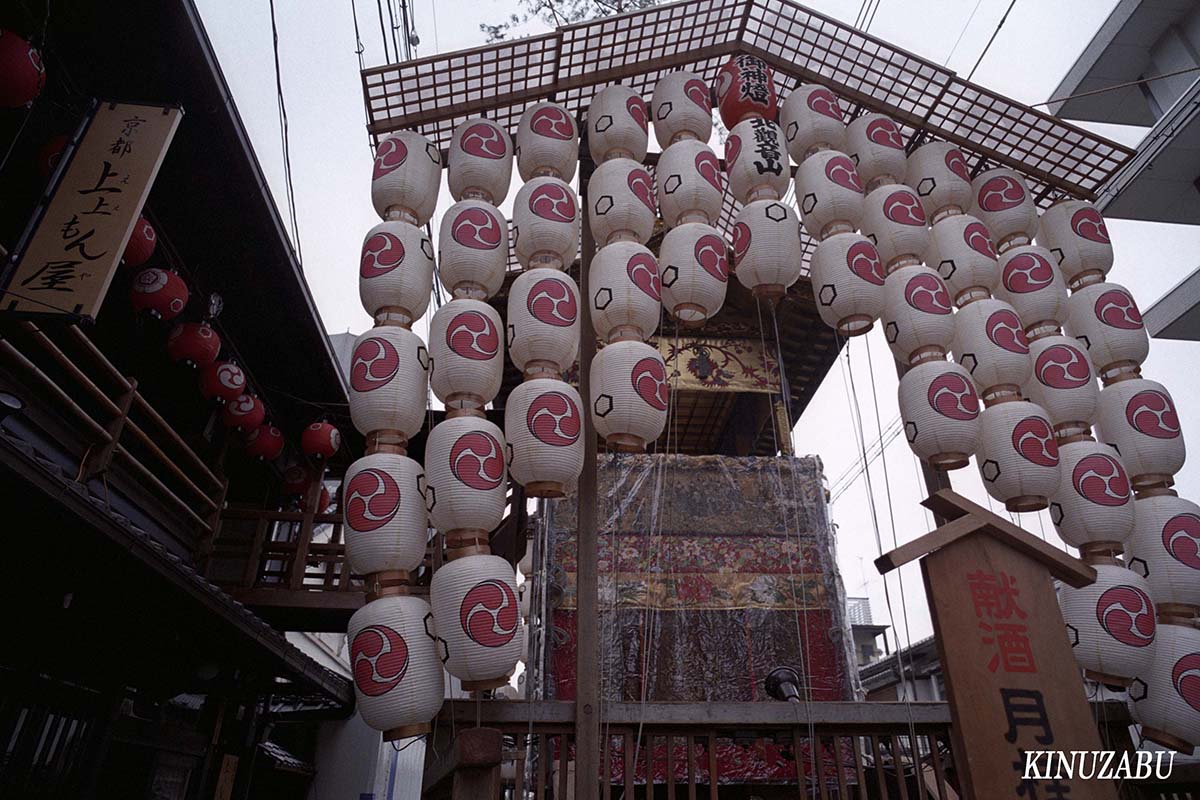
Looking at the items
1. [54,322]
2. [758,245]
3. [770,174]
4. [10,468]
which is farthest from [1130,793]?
[54,322]

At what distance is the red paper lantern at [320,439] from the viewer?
33.3 ft

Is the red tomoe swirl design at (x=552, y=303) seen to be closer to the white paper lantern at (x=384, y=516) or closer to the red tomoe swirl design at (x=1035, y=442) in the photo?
the white paper lantern at (x=384, y=516)

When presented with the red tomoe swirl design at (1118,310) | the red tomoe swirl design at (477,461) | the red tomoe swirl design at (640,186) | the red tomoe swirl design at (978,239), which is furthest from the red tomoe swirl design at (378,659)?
the red tomoe swirl design at (1118,310)

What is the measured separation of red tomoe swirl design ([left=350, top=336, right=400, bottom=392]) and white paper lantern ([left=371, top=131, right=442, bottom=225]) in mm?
1323

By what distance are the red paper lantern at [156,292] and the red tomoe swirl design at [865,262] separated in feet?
20.9

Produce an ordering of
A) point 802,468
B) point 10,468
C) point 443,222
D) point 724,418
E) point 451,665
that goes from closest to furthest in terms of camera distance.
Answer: point 10,468 < point 451,665 < point 443,222 < point 802,468 < point 724,418

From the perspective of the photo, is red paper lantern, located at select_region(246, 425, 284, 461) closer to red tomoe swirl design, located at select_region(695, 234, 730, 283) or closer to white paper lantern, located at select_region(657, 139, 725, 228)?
white paper lantern, located at select_region(657, 139, 725, 228)

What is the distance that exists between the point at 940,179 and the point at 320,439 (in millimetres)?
8485

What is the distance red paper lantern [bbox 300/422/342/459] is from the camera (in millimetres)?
10156

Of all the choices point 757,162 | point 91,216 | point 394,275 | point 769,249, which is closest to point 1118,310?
point 769,249

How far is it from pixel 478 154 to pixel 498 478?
2.94 m

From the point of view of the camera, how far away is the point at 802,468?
10.1m

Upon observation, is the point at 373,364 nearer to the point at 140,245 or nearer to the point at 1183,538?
the point at 140,245

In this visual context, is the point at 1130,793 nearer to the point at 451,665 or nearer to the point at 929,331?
the point at 929,331
